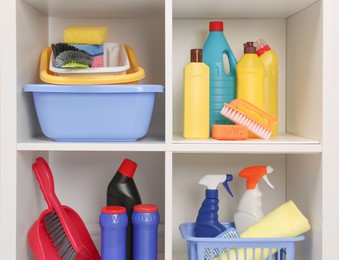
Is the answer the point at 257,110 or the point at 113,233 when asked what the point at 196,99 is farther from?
the point at 113,233

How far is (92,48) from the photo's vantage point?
1286 millimetres

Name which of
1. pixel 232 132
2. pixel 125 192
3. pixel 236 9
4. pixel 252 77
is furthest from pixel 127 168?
pixel 236 9

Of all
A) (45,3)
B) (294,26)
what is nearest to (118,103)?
(45,3)

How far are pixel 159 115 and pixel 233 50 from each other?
10.9 inches

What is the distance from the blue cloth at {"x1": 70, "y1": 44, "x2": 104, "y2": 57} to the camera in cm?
127

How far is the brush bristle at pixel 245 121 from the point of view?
1.25 metres

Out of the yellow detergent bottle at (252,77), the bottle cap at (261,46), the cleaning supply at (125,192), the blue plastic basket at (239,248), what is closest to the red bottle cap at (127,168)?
the cleaning supply at (125,192)

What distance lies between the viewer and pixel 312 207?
49.5 inches

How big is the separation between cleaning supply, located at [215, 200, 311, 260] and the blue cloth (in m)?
0.56

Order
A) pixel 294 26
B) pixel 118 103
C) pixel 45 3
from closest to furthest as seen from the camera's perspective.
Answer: pixel 118 103 → pixel 45 3 → pixel 294 26

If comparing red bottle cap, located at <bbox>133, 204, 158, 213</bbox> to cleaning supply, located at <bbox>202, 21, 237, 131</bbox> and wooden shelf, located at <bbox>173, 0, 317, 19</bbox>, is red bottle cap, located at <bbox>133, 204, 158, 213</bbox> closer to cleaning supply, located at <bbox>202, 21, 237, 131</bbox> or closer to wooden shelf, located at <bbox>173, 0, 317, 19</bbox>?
cleaning supply, located at <bbox>202, 21, 237, 131</bbox>

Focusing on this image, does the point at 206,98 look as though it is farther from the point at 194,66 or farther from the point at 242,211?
the point at 242,211

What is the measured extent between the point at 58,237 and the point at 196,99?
461 mm

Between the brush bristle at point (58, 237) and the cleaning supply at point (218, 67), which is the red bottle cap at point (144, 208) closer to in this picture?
the brush bristle at point (58, 237)
